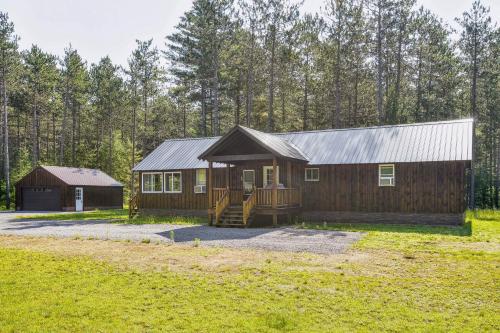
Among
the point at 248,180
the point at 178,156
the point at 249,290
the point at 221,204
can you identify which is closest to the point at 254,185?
the point at 221,204

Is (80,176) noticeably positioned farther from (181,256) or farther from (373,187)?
(181,256)

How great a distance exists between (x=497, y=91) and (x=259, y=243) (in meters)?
38.7

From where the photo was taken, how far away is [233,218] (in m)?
19.7

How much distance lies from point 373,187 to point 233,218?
7081 millimetres

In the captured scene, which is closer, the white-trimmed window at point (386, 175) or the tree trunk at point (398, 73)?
the white-trimmed window at point (386, 175)

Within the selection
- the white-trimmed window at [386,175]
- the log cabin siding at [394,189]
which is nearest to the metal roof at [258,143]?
the log cabin siding at [394,189]

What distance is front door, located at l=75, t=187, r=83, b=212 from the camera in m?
35.7

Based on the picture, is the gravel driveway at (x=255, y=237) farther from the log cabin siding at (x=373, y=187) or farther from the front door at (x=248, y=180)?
the front door at (x=248, y=180)

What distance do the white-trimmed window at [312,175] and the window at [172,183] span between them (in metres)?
7.91

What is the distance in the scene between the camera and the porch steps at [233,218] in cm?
1927

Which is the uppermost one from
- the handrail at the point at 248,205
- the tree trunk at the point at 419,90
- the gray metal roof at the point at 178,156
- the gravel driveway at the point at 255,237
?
the tree trunk at the point at 419,90

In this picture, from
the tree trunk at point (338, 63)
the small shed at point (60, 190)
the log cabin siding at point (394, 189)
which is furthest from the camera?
the small shed at point (60, 190)

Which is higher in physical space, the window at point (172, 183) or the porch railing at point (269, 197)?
the window at point (172, 183)

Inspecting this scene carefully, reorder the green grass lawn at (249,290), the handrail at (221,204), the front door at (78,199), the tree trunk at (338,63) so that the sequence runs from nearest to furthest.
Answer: the green grass lawn at (249,290), the handrail at (221,204), the tree trunk at (338,63), the front door at (78,199)
